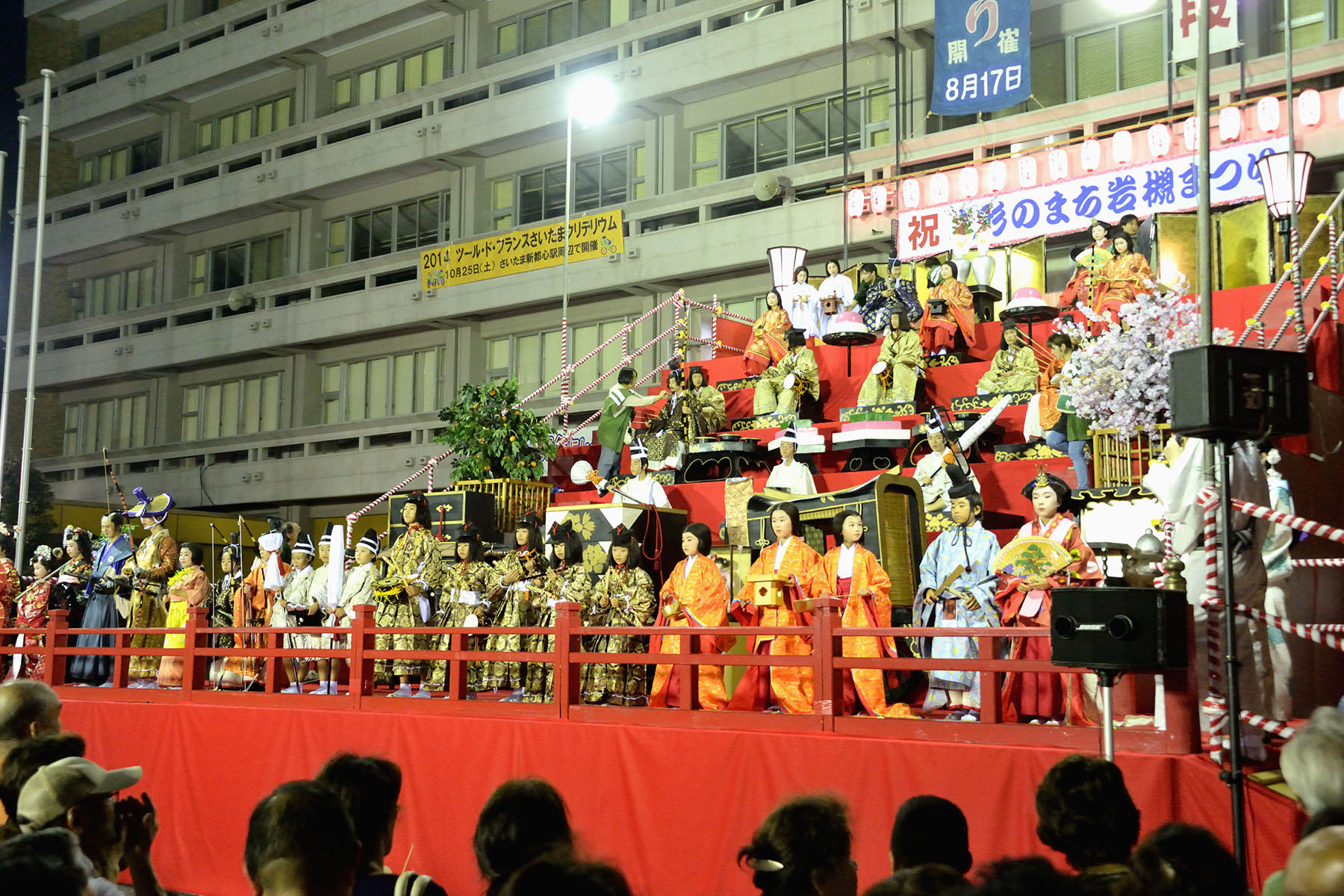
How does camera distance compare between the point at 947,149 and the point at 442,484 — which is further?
the point at 442,484

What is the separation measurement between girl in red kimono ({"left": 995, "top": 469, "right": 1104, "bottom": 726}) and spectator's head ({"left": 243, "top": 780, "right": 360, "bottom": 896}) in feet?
15.6

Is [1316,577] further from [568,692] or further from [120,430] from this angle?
[120,430]

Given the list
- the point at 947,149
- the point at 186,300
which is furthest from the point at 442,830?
the point at 186,300

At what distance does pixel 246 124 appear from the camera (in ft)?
94.9

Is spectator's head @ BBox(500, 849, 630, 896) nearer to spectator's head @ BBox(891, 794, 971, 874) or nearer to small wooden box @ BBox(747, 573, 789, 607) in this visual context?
spectator's head @ BBox(891, 794, 971, 874)

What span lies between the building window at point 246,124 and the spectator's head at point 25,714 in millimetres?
25378

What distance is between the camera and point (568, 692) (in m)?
8.09

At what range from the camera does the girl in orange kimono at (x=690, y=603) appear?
30.2 feet

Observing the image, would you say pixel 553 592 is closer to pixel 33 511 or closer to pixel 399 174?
pixel 399 174

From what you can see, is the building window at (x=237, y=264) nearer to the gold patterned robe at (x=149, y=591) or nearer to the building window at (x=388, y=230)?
the building window at (x=388, y=230)

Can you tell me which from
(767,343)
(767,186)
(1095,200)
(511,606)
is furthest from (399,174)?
(511,606)

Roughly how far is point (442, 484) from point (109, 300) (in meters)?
12.0

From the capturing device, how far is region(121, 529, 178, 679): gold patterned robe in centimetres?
1224

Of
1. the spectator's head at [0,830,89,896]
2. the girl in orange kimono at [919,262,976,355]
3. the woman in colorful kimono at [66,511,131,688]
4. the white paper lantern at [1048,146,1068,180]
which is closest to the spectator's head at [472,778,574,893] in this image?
the spectator's head at [0,830,89,896]
